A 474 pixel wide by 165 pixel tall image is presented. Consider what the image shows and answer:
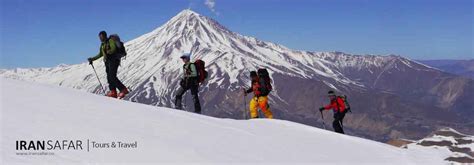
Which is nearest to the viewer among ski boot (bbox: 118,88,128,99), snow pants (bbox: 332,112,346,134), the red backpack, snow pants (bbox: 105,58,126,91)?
snow pants (bbox: 105,58,126,91)

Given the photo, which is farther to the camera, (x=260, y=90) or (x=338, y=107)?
(x=338, y=107)

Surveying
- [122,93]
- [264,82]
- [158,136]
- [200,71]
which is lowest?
[158,136]

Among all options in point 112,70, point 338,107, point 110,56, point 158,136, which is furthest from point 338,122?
point 158,136

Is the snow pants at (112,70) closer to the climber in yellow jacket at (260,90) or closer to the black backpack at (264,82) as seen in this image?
the climber in yellow jacket at (260,90)

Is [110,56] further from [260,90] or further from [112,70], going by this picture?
[260,90]

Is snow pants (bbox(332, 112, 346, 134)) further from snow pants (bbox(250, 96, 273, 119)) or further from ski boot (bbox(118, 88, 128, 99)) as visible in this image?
ski boot (bbox(118, 88, 128, 99))

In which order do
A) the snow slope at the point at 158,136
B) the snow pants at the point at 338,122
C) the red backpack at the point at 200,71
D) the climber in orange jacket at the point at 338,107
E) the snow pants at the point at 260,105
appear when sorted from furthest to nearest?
the climber in orange jacket at the point at 338,107, the snow pants at the point at 338,122, the snow pants at the point at 260,105, the red backpack at the point at 200,71, the snow slope at the point at 158,136

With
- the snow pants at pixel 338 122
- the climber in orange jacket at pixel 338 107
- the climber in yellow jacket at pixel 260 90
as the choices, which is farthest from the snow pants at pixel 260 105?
the snow pants at pixel 338 122

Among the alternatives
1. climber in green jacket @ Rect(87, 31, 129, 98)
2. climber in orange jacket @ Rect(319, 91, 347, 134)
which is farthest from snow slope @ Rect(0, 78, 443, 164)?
climber in orange jacket @ Rect(319, 91, 347, 134)

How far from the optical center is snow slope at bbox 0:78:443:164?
973 centimetres

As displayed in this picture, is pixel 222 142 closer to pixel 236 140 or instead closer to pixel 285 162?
pixel 236 140

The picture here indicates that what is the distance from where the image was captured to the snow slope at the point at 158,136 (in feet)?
31.9

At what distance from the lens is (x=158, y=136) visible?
1126cm

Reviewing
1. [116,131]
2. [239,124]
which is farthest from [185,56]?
[116,131]
